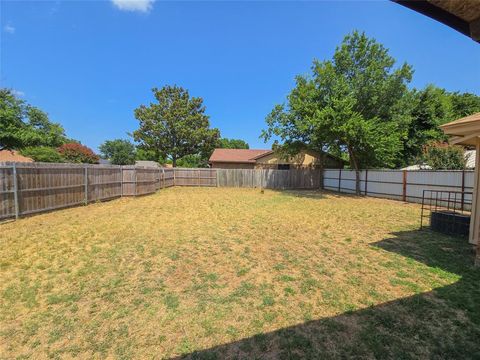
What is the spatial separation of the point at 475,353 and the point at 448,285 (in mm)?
1499

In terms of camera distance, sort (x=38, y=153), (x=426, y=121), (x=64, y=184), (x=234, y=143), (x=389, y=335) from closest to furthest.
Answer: (x=389, y=335)
(x=64, y=184)
(x=426, y=121)
(x=38, y=153)
(x=234, y=143)

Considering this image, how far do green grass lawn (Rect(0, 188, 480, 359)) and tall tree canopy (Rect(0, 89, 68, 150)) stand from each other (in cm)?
1977

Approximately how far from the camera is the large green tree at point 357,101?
13.8m

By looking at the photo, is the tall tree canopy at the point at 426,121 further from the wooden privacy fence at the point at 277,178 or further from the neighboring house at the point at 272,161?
the wooden privacy fence at the point at 277,178

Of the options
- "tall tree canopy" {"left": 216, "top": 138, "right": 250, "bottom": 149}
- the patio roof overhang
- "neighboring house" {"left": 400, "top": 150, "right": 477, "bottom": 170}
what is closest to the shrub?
the patio roof overhang

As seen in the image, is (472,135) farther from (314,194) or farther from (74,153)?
(74,153)

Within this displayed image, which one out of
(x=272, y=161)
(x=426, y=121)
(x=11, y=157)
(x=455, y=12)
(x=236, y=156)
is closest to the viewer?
(x=455, y=12)

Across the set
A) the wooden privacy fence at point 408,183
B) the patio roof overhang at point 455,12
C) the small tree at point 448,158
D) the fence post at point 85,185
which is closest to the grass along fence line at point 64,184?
the fence post at point 85,185

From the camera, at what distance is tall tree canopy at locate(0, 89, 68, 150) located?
2075cm

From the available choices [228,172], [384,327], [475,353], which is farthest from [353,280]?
[228,172]

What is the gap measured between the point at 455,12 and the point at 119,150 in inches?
2271

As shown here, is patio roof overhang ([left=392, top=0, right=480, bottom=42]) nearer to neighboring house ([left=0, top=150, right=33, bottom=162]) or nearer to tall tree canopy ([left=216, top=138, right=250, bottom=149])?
neighboring house ([left=0, top=150, right=33, bottom=162])

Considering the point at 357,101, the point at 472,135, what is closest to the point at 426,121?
the point at 357,101

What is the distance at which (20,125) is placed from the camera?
882 inches
